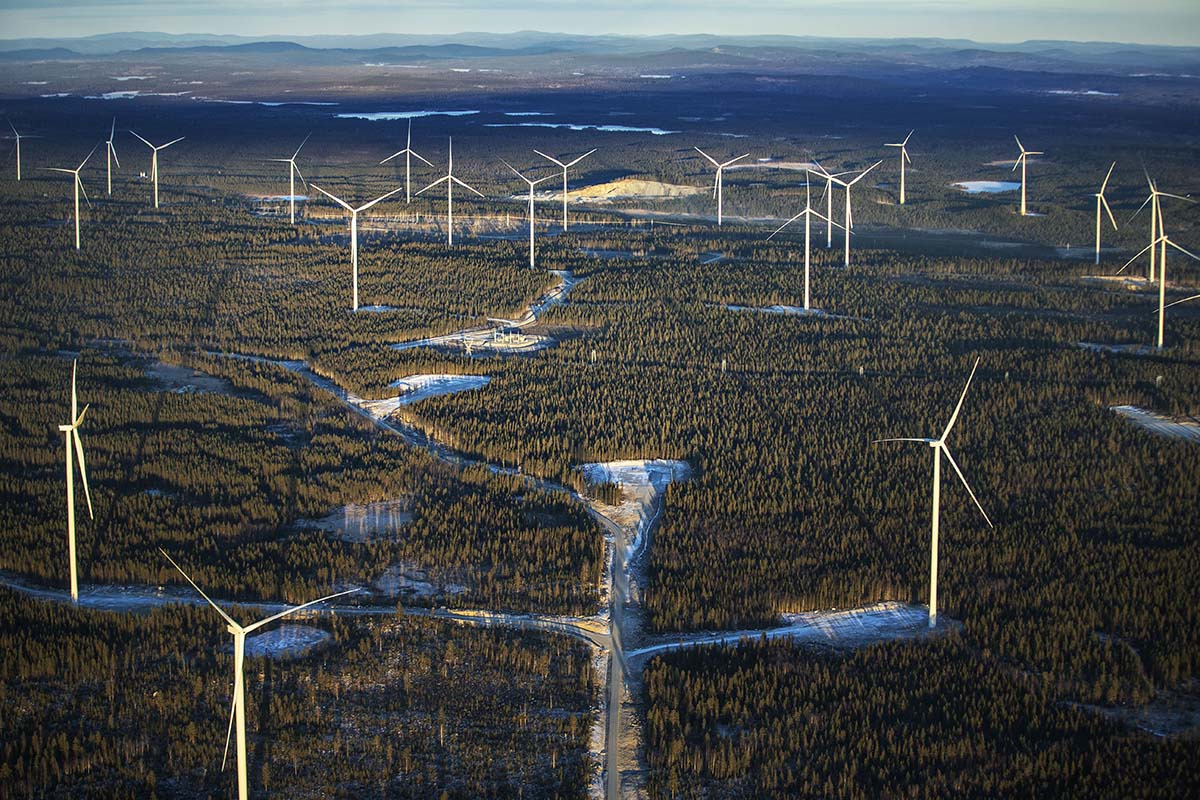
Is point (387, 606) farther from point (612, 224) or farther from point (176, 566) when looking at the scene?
point (612, 224)

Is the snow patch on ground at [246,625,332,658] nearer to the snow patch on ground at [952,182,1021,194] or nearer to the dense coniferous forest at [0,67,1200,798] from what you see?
the dense coniferous forest at [0,67,1200,798]

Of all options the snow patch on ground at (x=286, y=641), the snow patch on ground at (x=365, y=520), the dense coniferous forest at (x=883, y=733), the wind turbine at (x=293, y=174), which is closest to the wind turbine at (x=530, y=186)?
the wind turbine at (x=293, y=174)

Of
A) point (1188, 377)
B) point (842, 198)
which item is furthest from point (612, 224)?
point (1188, 377)

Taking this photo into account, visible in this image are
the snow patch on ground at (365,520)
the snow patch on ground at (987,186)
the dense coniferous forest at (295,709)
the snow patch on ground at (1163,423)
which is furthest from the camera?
the snow patch on ground at (987,186)

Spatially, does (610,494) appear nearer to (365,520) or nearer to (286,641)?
(365,520)

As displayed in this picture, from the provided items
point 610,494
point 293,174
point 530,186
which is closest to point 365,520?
point 610,494

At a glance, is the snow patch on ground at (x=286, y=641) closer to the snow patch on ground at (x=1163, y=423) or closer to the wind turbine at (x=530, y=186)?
the snow patch on ground at (x=1163, y=423)

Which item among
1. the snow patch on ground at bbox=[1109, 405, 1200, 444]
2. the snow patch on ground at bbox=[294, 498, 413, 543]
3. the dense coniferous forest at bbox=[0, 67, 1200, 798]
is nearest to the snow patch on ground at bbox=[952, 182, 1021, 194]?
the dense coniferous forest at bbox=[0, 67, 1200, 798]
